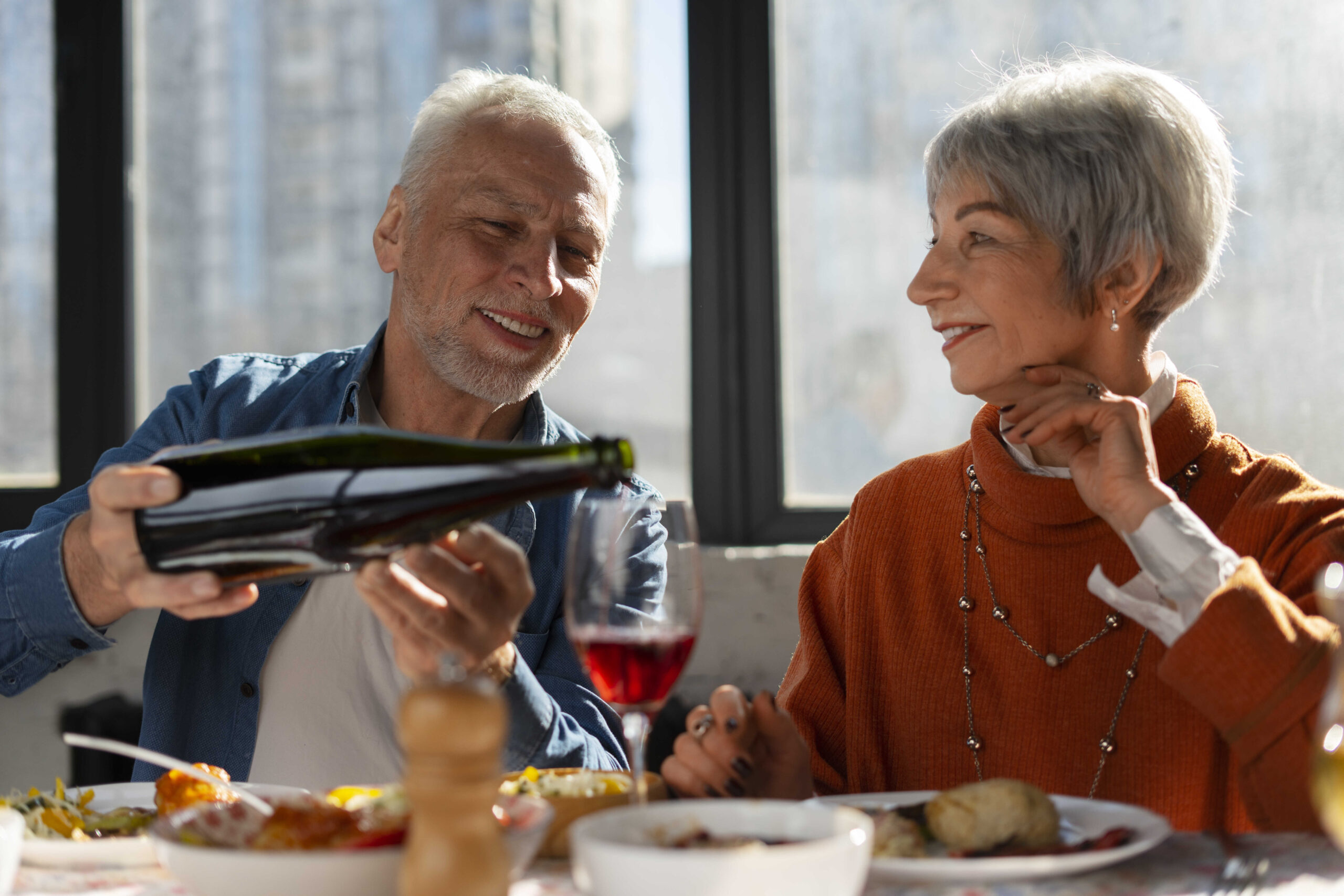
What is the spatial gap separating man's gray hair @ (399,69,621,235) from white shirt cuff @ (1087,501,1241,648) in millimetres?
1004

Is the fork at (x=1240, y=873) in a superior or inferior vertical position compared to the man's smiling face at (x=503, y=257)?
inferior

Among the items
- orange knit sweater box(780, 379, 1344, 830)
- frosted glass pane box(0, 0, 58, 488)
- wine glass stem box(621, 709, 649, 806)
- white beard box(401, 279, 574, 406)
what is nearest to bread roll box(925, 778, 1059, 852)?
wine glass stem box(621, 709, 649, 806)

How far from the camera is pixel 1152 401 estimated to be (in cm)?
140

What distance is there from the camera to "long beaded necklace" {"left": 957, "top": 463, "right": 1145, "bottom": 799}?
51.6 inches

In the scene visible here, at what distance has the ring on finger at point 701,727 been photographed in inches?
39.2

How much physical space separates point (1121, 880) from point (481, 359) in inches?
44.8

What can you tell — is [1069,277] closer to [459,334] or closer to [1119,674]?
[1119,674]

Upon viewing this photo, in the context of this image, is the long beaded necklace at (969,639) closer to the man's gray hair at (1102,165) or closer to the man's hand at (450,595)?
the man's gray hair at (1102,165)

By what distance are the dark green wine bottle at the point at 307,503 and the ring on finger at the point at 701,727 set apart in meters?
0.27

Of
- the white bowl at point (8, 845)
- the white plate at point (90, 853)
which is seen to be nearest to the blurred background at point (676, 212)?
the white plate at point (90, 853)

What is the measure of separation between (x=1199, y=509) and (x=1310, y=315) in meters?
1.28

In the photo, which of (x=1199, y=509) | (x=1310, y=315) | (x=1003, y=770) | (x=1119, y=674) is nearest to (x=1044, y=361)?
(x=1199, y=509)

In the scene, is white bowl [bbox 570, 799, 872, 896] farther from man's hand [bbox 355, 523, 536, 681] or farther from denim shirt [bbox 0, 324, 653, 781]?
denim shirt [bbox 0, 324, 653, 781]

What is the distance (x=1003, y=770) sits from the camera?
134 cm
